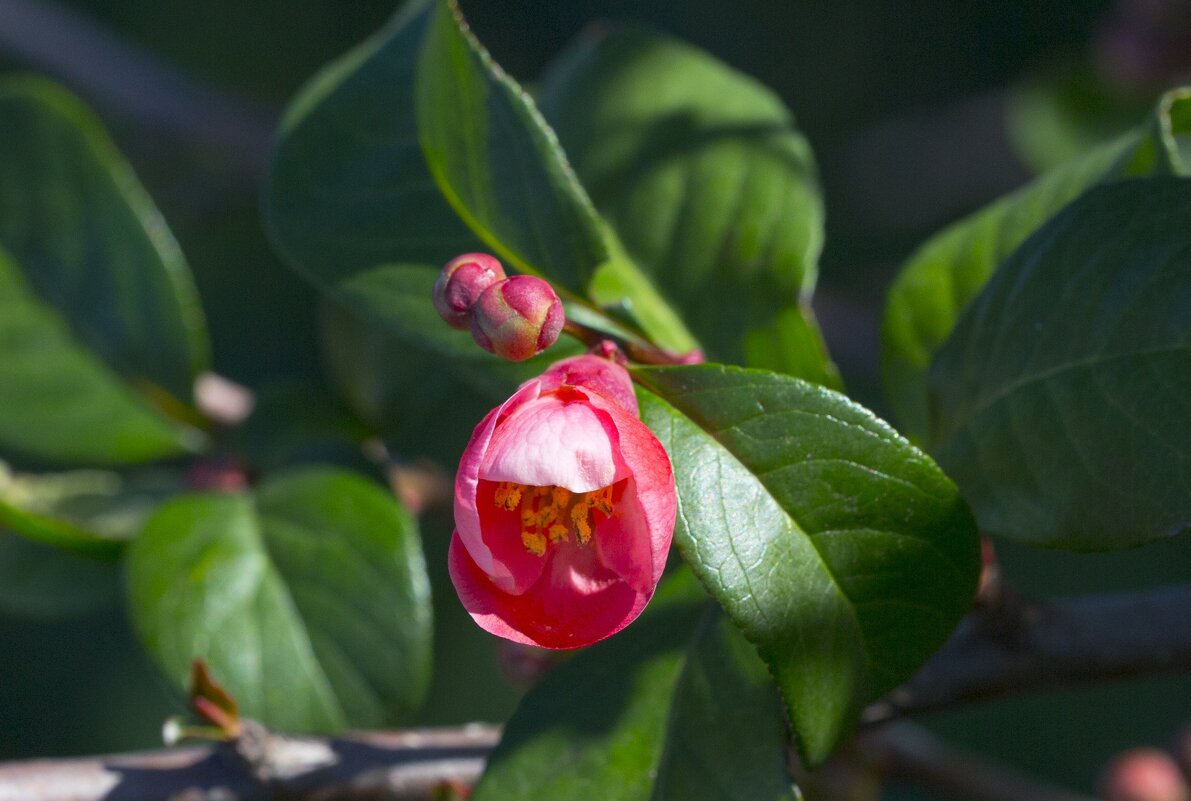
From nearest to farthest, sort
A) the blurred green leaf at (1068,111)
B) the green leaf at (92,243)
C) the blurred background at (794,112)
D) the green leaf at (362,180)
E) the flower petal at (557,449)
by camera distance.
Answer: the flower petal at (557,449) < the green leaf at (362,180) < the green leaf at (92,243) < the blurred green leaf at (1068,111) < the blurred background at (794,112)

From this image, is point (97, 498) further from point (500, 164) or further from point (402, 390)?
point (500, 164)

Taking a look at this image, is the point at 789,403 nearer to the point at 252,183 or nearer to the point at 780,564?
the point at 780,564

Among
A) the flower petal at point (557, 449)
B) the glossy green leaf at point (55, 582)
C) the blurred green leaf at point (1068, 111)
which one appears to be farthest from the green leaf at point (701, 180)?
the blurred green leaf at point (1068, 111)

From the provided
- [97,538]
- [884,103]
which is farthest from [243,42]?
[97,538]

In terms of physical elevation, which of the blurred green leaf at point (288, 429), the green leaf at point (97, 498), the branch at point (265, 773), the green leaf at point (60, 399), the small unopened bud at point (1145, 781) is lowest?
the small unopened bud at point (1145, 781)

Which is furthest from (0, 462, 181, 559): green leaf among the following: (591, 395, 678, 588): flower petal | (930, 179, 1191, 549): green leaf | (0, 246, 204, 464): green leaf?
(930, 179, 1191, 549): green leaf

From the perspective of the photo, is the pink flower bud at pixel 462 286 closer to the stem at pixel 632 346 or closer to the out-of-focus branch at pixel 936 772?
the stem at pixel 632 346
